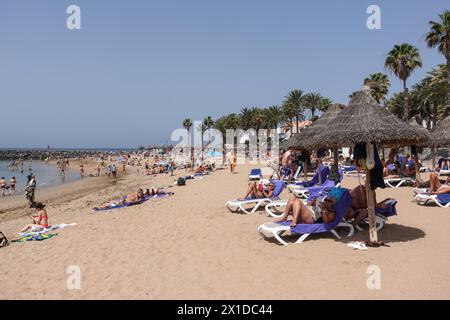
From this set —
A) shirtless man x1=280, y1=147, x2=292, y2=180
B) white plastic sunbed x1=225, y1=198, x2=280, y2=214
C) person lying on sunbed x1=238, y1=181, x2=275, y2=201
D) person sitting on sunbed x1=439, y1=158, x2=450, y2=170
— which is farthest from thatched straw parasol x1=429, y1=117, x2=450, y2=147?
white plastic sunbed x1=225, y1=198, x2=280, y2=214

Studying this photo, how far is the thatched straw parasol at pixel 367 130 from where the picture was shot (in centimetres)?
616

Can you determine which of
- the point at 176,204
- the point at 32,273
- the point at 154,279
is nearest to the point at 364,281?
the point at 154,279

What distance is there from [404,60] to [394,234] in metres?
32.5

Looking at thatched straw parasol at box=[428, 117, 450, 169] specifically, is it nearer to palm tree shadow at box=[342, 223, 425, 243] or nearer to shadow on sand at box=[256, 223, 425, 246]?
palm tree shadow at box=[342, 223, 425, 243]

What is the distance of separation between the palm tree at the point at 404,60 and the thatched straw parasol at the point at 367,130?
104ft

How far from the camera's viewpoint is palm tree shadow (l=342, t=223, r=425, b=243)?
685 centimetres

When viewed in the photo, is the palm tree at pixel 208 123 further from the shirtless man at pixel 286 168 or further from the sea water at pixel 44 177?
the shirtless man at pixel 286 168

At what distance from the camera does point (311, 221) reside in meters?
7.08

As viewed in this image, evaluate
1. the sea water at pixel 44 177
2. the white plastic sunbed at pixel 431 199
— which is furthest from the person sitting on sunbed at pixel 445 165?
the sea water at pixel 44 177

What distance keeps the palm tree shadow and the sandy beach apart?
0.02 metres
